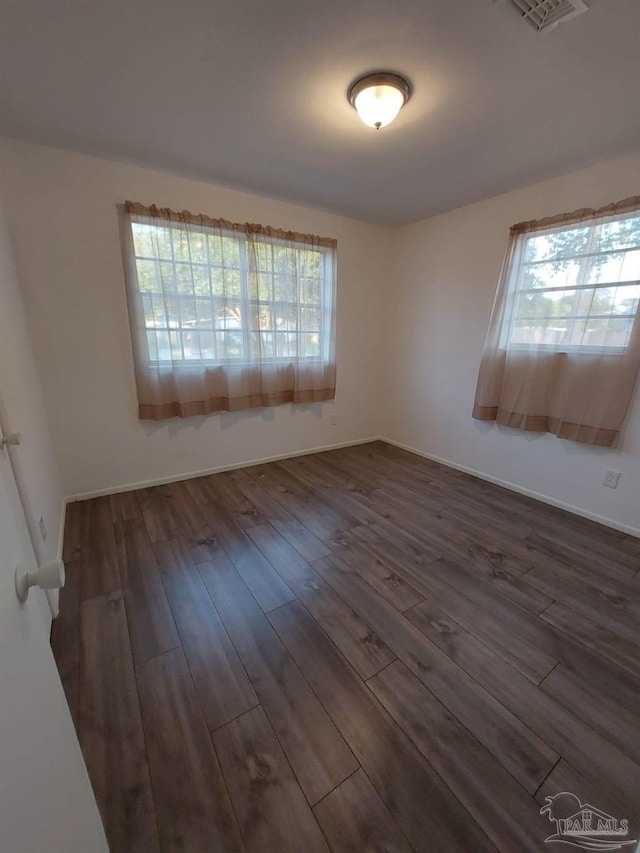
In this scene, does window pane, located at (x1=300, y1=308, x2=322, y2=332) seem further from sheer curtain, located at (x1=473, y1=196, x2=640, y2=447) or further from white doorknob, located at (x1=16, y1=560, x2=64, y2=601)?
white doorknob, located at (x1=16, y1=560, x2=64, y2=601)

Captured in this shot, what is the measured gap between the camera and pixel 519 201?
103 inches

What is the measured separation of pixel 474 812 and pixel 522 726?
34 centimetres

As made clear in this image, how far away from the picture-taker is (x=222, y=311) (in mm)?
2762

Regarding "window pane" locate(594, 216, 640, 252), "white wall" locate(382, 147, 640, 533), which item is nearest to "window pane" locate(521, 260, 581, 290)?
"window pane" locate(594, 216, 640, 252)

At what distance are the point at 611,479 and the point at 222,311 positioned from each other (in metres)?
3.20

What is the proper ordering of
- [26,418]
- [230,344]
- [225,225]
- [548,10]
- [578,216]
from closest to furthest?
[548,10] < [26,418] < [578,216] < [225,225] < [230,344]

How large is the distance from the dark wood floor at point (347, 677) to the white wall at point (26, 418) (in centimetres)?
30

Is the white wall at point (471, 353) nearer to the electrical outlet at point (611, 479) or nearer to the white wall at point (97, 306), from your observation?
the electrical outlet at point (611, 479)

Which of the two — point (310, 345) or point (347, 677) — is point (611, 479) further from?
point (310, 345)

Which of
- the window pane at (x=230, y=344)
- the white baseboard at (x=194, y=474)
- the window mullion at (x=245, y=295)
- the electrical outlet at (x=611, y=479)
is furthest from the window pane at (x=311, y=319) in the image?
the electrical outlet at (x=611, y=479)

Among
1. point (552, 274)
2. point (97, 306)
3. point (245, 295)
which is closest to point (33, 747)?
point (97, 306)

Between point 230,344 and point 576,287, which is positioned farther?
point 230,344

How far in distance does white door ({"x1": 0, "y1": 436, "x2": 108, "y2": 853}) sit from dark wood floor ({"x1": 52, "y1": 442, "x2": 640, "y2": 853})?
391 millimetres

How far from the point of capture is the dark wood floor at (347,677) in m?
0.93
